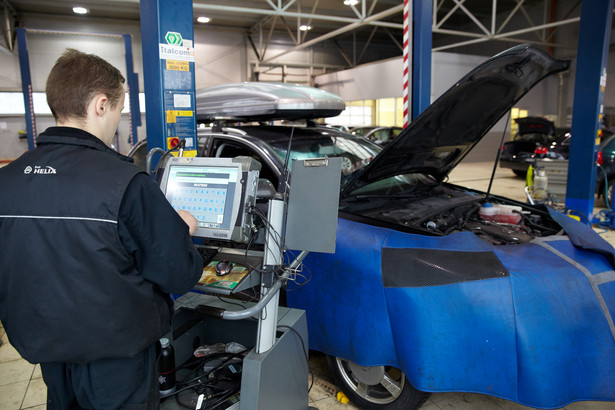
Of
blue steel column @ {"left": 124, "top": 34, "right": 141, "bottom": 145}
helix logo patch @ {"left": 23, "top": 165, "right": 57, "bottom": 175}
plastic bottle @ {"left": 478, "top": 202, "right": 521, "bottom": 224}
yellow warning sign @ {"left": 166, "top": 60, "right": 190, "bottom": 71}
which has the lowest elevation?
plastic bottle @ {"left": 478, "top": 202, "right": 521, "bottom": 224}

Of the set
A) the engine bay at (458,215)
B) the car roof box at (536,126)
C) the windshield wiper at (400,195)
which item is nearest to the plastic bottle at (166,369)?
the engine bay at (458,215)

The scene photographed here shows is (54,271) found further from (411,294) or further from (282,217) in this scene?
(411,294)

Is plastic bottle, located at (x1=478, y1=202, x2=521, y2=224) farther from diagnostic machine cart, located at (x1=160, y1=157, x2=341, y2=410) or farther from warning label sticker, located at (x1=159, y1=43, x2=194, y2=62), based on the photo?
warning label sticker, located at (x1=159, y1=43, x2=194, y2=62)

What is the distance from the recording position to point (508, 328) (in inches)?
68.4

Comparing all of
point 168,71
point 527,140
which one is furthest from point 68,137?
point 527,140

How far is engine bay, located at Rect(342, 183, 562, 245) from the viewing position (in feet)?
7.60

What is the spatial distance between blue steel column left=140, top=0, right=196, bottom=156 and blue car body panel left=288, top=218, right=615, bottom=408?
151cm

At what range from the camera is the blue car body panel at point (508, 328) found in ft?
5.67

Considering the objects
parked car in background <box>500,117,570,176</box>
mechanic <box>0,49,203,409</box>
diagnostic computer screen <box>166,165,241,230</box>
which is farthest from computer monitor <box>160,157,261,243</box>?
parked car in background <box>500,117,570,176</box>

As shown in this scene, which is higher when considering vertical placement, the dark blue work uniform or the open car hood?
the open car hood

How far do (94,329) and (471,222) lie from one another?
217cm

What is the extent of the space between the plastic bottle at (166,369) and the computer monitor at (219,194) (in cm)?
69

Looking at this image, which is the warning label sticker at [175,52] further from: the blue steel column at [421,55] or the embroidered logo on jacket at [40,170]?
the blue steel column at [421,55]

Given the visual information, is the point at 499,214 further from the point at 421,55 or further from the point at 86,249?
the point at 86,249
